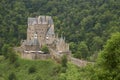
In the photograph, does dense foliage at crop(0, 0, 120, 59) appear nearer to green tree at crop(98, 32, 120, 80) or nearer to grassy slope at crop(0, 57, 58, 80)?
grassy slope at crop(0, 57, 58, 80)

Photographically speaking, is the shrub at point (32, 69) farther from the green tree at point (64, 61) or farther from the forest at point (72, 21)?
the green tree at point (64, 61)

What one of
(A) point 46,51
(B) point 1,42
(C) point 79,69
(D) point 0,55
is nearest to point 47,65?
(A) point 46,51

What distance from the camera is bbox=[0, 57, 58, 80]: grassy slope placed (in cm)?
5012

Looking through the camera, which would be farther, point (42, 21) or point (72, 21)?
point (72, 21)

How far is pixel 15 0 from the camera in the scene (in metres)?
98.0

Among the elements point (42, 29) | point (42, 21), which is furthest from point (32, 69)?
point (42, 21)

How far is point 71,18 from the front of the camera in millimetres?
90688

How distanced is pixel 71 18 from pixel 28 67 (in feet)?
132

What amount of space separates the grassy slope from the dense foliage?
14131 mm

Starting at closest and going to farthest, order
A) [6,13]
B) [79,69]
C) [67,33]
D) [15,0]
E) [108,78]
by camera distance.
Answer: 1. [108,78]
2. [79,69]
3. [67,33]
4. [6,13]
5. [15,0]

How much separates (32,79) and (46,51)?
13.1ft

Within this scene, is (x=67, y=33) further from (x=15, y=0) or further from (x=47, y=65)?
(x=47, y=65)

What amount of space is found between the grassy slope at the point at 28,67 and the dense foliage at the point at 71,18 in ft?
46.4

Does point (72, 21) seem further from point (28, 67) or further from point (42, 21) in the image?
point (28, 67)
